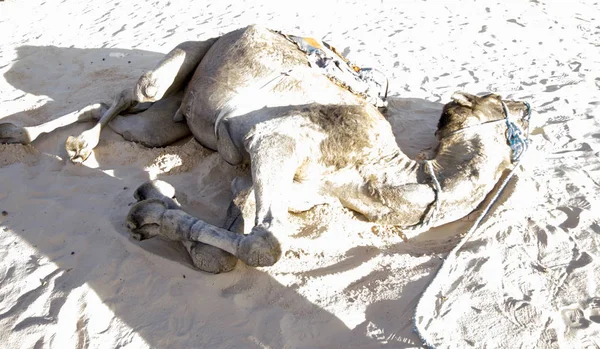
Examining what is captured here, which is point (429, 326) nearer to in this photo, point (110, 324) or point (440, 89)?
point (110, 324)

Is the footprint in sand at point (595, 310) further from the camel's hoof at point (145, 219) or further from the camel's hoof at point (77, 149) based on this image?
the camel's hoof at point (77, 149)

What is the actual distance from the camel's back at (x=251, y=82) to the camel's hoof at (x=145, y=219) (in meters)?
0.95

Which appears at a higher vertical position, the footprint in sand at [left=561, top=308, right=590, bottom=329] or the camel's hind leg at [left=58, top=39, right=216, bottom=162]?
the camel's hind leg at [left=58, top=39, right=216, bottom=162]

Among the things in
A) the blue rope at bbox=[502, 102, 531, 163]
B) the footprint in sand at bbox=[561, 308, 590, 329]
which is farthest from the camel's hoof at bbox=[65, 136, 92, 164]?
the footprint in sand at bbox=[561, 308, 590, 329]

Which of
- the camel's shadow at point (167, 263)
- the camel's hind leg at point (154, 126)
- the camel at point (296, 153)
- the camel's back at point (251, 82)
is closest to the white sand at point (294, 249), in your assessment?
the camel's shadow at point (167, 263)

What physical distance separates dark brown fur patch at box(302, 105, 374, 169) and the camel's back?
287 mm

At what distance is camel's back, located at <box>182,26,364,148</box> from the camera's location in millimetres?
3740

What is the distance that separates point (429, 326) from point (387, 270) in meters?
0.53

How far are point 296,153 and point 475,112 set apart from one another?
163 centimetres

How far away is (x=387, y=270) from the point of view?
3189 millimetres

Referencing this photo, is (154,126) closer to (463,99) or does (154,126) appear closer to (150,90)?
(150,90)

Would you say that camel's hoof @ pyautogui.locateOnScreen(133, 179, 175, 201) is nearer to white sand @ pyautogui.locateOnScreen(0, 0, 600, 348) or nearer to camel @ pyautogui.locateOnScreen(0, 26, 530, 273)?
camel @ pyautogui.locateOnScreen(0, 26, 530, 273)

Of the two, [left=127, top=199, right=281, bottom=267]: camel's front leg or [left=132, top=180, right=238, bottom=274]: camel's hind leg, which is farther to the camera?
[left=132, top=180, right=238, bottom=274]: camel's hind leg

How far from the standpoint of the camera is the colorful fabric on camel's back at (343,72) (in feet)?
13.4
